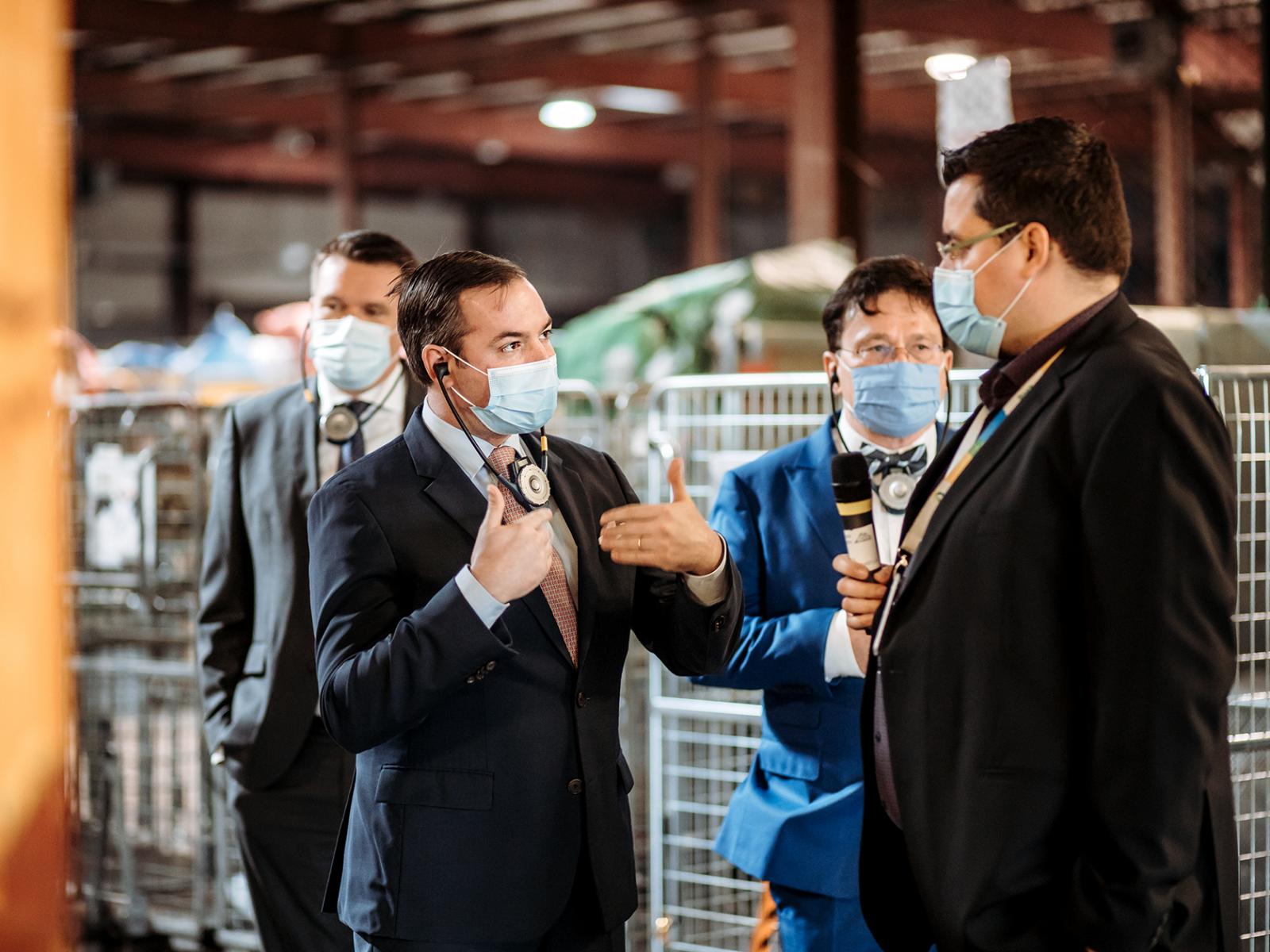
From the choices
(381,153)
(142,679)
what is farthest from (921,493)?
(381,153)

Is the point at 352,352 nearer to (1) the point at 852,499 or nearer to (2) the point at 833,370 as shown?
(2) the point at 833,370

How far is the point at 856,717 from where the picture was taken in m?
2.78

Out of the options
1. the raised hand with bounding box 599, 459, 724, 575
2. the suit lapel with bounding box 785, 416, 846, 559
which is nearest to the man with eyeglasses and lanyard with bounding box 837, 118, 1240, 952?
the raised hand with bounding box 599, 459, 724, 575

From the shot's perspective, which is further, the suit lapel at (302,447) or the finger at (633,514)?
the suit lapel at (302,447)

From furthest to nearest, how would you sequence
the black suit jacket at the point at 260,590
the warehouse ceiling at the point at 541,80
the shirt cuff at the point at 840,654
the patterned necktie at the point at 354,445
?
the warehouse ceiling at the point at 541,80, the patterned necktie at the point at 354,445, the black suit jacket at the point at 260,590, the shirt cuff at the point at 840,654

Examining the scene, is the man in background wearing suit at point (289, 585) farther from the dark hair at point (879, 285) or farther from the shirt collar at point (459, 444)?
the dark hair at point (879, 285)

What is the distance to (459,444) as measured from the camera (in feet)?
7.66

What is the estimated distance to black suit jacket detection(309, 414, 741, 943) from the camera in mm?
2100

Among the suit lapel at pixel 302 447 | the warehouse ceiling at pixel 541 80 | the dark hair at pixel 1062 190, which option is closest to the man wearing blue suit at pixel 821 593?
the dark hair at pixel 1062 190

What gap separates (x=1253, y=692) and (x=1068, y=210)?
161 cm

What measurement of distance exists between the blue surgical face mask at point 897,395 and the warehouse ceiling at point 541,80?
6.85m

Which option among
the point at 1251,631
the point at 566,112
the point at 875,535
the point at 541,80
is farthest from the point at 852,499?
the point at 566,112

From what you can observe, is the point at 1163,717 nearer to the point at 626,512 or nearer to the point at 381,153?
the point at 626,512

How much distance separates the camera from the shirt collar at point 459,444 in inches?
91.4
